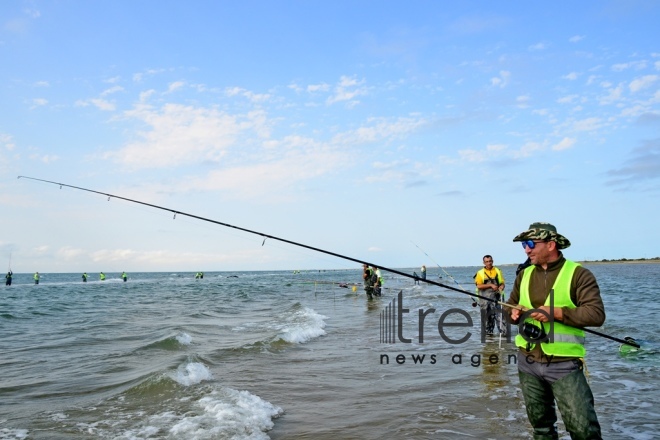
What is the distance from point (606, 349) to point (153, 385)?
352 inches

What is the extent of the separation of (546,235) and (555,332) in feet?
2.35

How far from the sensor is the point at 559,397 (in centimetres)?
357

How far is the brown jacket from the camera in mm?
3465

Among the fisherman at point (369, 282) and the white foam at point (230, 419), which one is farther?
the fisherman at point (369, 282)

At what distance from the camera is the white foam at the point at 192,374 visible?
816cm

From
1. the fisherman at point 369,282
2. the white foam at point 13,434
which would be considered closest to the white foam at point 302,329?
the white foam at point 13,434

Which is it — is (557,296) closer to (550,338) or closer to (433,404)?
(550,338)

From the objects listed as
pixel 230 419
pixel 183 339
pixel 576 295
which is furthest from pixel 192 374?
pixel 576 295

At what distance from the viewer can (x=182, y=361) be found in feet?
31.2

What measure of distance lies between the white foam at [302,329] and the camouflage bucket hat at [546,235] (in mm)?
9215

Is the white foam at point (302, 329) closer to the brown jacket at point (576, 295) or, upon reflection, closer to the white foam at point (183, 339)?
the white foam at point (183, 339)

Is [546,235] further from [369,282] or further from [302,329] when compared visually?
[369,282]

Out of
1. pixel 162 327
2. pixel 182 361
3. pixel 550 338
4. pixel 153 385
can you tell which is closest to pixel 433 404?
pixel 550 338

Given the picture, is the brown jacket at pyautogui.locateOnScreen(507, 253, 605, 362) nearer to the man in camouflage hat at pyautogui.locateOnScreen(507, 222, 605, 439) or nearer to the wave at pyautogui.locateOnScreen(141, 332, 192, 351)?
the man in camouflage hat at pyautogui.locateOnScreen(507, 222, 605, 439)
